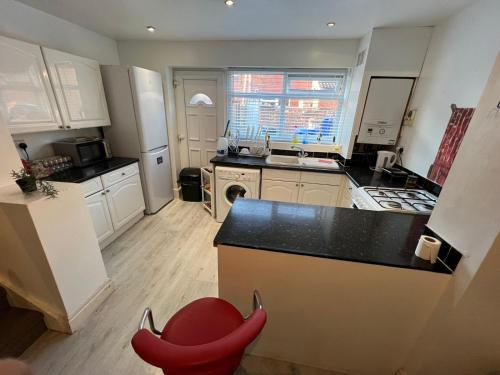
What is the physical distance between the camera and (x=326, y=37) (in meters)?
2.47

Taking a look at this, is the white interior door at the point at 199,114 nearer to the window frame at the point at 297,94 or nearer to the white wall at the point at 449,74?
the window frame at the point at 297,94

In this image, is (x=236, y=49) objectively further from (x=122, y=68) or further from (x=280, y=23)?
(x=122, y=68)

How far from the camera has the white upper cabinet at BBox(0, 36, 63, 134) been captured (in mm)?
1610

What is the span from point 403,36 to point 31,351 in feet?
13.2

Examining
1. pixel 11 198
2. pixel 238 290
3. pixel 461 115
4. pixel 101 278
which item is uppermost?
pixel 461 115

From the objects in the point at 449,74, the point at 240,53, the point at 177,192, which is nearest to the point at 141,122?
the point at 177,192

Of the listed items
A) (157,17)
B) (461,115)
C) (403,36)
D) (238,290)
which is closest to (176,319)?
(238,290)

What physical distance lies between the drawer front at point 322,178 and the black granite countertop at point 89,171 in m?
2.22

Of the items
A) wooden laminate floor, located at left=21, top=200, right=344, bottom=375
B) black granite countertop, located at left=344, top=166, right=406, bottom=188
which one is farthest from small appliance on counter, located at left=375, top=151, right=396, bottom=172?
wooden laminate floor, located at left=21, top=200, right=344, bottom=375

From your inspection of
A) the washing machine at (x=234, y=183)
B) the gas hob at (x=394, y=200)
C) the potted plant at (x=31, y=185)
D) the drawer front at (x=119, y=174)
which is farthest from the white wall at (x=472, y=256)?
the drawer front at (x=119, y=174)

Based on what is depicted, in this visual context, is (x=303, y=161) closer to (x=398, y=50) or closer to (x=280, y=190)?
(x=280, y=190)

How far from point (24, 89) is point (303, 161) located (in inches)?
116

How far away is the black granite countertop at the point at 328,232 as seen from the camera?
3.15 feet

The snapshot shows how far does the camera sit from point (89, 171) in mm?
2141
